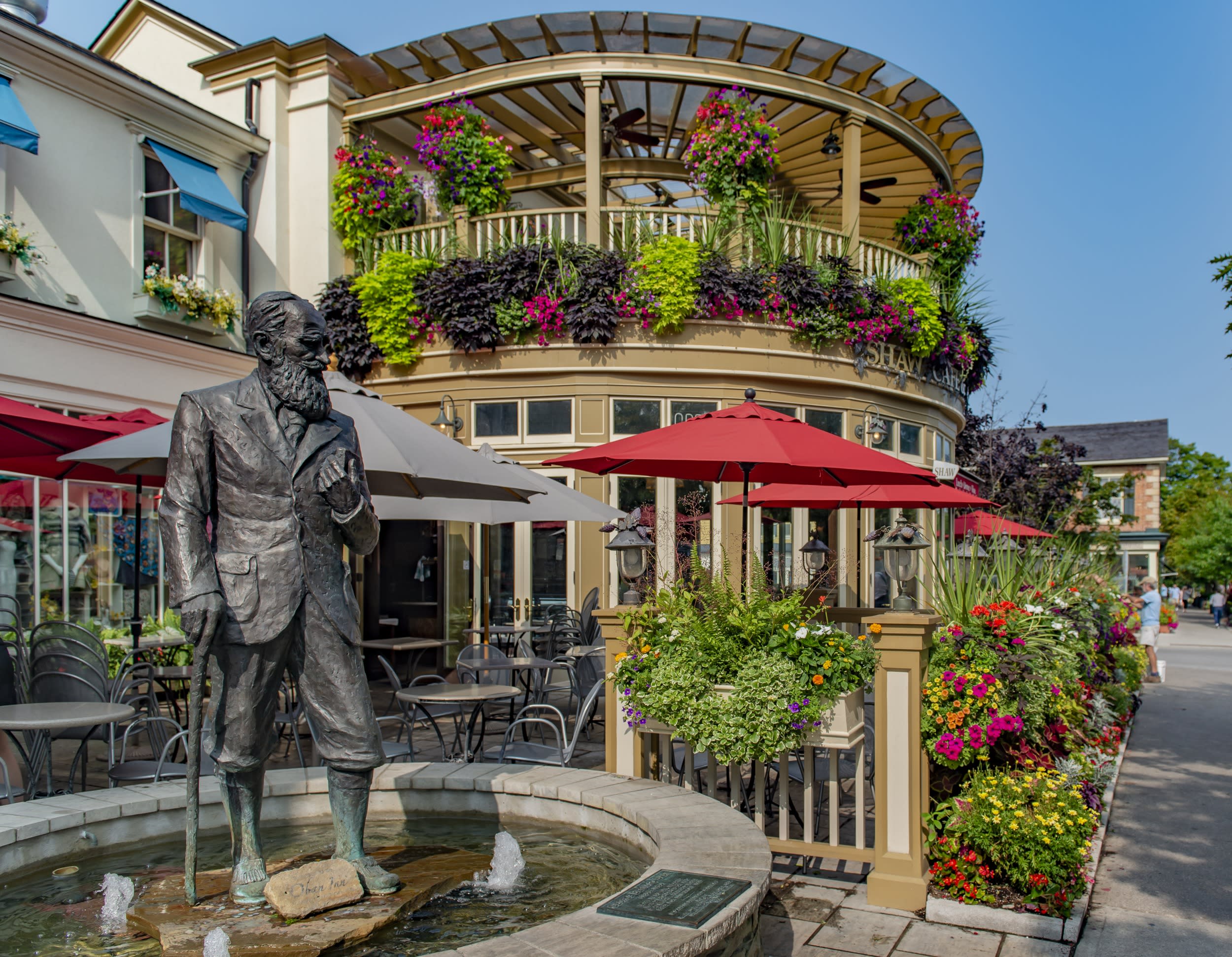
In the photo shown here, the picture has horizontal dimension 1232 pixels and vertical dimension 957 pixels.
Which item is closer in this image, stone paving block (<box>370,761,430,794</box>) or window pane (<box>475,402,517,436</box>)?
stone paving block (<box>370,761,430,794</box>)

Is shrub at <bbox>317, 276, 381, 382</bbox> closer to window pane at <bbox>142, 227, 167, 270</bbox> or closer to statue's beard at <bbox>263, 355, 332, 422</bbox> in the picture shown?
window pane at <bbox>142, 227, 167, 270</bbox>

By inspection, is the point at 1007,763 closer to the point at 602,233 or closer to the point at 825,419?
the point at 825,419

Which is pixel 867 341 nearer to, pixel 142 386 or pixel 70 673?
pixel 142 386

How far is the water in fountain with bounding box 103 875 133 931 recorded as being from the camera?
308 centimetres

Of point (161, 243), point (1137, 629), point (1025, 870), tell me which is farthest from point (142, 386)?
point (1137, 629)

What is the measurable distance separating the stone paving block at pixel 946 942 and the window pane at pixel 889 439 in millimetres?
9301

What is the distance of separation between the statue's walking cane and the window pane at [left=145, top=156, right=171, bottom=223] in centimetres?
1046

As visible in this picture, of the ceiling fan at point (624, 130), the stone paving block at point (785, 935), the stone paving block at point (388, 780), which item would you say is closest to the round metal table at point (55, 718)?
the stone paving block at point (388, 780)

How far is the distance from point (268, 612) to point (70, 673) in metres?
3.13

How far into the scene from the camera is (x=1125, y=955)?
Answer: 12.6 ft

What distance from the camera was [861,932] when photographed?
13.0 feet

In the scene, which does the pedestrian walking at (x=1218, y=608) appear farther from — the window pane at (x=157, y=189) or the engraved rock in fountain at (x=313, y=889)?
the engraved rock in fountain at (x=313, y=889)

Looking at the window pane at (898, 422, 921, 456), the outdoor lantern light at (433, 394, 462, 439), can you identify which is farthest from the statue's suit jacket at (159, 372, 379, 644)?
the window pane at (898, 422, 921, 456)

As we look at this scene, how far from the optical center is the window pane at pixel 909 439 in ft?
43.3
